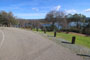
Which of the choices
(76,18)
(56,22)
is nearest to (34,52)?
(56,22)

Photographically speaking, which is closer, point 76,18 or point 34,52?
point 34,52

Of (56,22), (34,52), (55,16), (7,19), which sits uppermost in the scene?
(55,16)

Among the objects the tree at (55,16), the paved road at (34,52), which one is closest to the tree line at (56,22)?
the tree at (55,16)

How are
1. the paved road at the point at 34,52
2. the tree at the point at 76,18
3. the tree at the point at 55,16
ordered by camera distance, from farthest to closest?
1. the tree at the point at 76,18
2. the tree at the point at 55,16
3. the paved road at the point at 34,52

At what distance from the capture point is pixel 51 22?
132 feet

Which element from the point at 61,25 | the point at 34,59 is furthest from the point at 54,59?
the point at 61,25

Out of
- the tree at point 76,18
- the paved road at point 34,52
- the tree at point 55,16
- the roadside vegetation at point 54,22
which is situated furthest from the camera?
the tree at point 76,18

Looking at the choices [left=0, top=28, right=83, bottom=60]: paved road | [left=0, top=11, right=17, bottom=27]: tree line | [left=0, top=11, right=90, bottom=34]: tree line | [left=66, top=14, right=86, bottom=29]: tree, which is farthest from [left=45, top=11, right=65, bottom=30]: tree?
[left=0, top=28, right=83, bottom=60]: paved road

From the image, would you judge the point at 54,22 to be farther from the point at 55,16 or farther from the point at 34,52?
the point at 34,52

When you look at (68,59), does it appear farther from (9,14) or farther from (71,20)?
(9,14)

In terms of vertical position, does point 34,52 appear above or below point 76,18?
below

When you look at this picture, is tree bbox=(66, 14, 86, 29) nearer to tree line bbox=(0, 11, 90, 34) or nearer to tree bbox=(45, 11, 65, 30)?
tree line bbox=(0, 11, 90, 34)

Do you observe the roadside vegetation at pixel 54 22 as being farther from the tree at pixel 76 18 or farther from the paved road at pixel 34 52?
the paved road at pixel 34 52

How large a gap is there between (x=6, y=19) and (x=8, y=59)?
145ft
